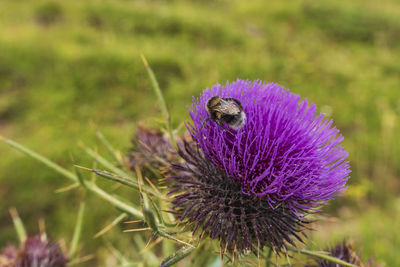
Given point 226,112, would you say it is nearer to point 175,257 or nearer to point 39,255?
point 175,257

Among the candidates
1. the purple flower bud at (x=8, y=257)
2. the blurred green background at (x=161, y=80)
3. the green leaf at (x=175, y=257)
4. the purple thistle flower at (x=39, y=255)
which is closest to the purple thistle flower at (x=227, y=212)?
the green leaf at (x=175, y=257)

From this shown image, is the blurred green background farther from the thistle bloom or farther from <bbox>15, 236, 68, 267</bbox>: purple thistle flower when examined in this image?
the thistle bloom

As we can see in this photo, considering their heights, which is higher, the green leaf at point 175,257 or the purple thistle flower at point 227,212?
the purple thistle flower at point 227,212

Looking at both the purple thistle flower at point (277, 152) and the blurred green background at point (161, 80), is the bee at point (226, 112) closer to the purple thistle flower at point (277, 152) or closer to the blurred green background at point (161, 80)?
the purple thistle flower at point (277, 152)

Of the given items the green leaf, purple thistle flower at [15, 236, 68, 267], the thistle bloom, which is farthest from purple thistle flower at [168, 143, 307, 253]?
purple thistle flower at [15, 236, 68, 267]

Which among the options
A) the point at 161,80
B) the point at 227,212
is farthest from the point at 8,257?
the point at 161,80

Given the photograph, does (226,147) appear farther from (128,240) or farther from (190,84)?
(190,84)

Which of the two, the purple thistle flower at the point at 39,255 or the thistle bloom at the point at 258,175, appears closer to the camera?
the thistle bloom at the point at 258,175
